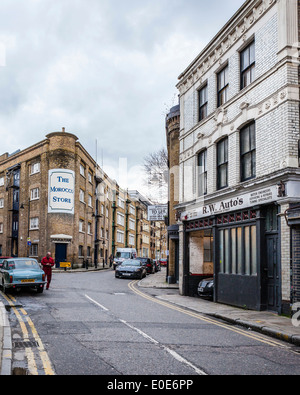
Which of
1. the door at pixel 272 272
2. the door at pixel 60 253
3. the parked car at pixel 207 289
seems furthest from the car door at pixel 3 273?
the door at pixel 60 253

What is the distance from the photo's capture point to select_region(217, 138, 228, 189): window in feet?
54.2

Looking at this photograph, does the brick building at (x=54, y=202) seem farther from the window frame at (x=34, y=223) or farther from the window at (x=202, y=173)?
the window at (x=202, y=173)

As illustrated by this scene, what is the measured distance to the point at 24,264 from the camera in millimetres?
17328

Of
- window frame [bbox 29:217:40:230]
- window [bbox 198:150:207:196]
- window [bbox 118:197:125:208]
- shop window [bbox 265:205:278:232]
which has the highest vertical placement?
window [bbox 118:197:125:208]

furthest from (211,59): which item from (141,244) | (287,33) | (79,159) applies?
(141,244)

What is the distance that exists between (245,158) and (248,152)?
31 cm

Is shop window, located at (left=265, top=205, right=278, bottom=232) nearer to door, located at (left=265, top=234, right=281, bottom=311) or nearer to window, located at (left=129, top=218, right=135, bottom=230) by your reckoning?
door, located at (left=265, top=234, right=281, bottom=311)

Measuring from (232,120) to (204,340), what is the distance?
30.3 ft

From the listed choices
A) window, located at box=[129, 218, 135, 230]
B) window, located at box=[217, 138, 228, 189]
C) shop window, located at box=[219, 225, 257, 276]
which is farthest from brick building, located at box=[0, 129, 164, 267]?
shop window, located at box=[219, 225, 257, 276]

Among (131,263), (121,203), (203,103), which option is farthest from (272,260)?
(121,203)

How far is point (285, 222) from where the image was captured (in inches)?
A: 478

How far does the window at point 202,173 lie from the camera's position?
1822 centimetres

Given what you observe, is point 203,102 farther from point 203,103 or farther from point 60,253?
point 60,253
